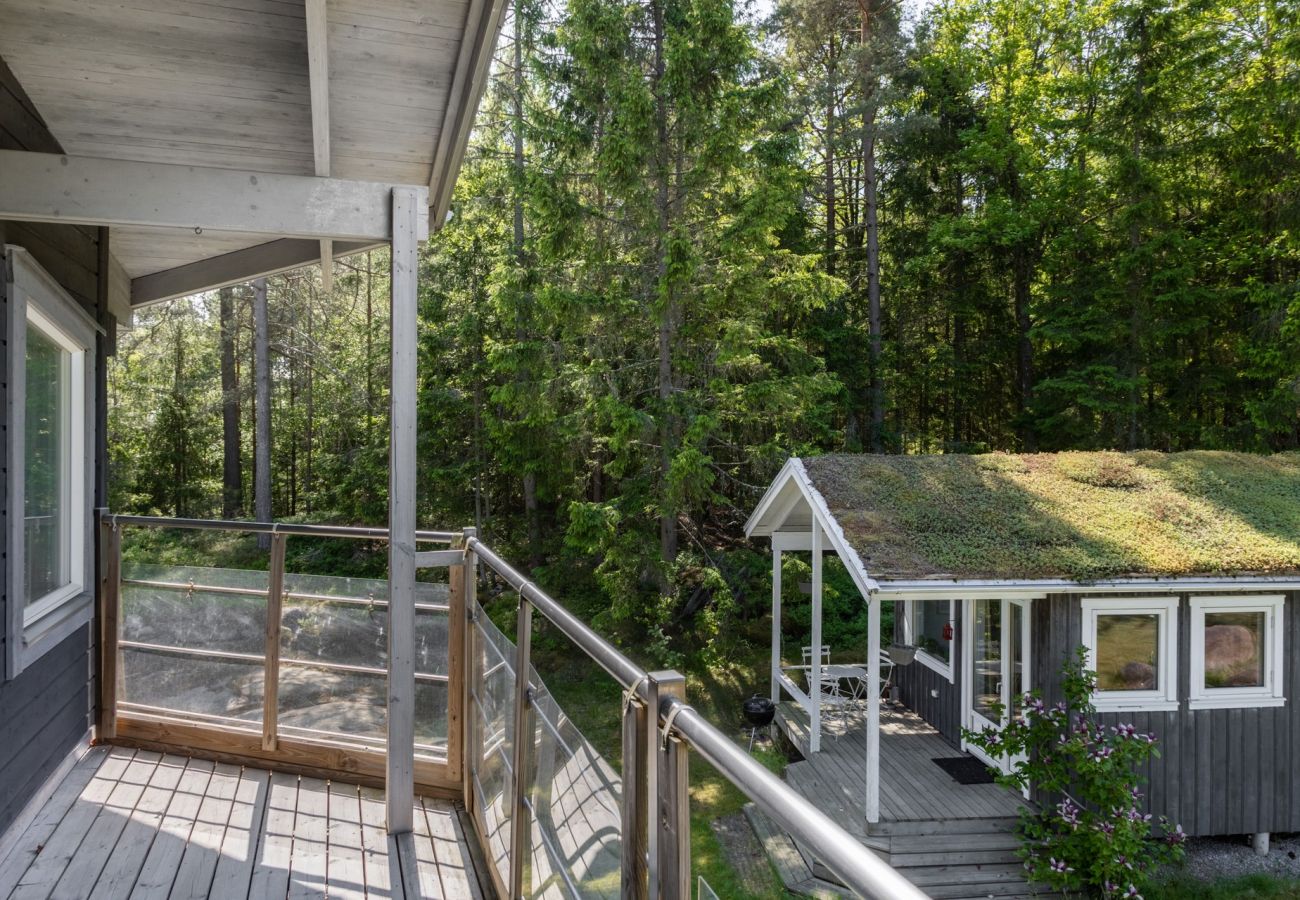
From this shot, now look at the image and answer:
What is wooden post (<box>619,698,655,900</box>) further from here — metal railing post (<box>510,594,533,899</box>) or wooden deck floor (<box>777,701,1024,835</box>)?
wooden deck floor (<box>777,701,1024,835</box>)

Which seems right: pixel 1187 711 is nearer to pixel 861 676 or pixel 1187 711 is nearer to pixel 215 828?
pixel 861 676

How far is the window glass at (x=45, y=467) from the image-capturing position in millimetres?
3330

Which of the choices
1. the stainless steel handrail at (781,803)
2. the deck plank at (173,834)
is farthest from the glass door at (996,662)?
the stainless steel handrail at (781,803)

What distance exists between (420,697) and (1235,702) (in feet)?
22.8

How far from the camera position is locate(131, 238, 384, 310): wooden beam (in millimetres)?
4395

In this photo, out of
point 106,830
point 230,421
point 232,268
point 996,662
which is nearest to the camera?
point 106,830

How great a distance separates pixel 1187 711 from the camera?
6.97 meters

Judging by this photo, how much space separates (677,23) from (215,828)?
36.1 feet

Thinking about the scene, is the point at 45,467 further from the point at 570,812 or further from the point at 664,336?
the point at 664,336

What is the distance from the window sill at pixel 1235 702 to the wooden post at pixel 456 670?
642 centimetres

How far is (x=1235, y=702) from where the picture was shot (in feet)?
23.0

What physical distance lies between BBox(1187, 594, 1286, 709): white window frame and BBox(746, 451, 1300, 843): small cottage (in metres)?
0.01

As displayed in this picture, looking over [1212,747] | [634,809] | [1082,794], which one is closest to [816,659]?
[1082,794]

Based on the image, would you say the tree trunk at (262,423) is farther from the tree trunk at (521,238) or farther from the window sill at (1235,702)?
the window sill at (1235,702)
